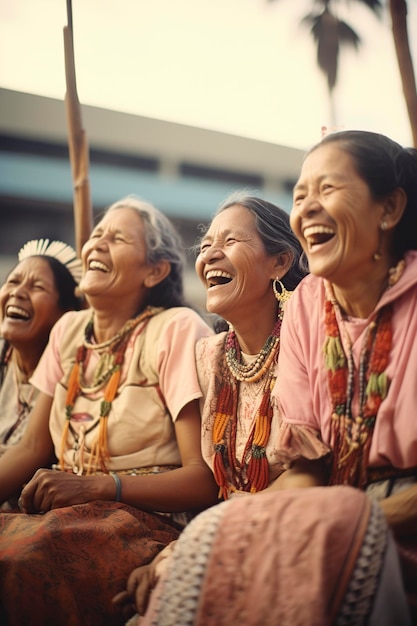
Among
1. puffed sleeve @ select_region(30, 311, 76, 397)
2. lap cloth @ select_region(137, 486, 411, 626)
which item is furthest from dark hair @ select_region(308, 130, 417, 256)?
puffed sleeve @ select_region(30, 311, 76, 397)

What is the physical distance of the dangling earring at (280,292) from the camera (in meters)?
2.27

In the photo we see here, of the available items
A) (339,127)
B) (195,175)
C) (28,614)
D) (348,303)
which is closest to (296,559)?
(348,303)

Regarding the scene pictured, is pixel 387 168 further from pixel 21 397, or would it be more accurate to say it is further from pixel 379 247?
pixel 21 397

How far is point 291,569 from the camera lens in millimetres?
1281

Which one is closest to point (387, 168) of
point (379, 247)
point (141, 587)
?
point (379, 247)

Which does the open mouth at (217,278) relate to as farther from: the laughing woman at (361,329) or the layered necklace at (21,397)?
the layered necklace at (21,397)

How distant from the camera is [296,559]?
129 centimetres

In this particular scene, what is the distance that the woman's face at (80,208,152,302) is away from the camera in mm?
2768

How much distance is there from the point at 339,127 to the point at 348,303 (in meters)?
0.60

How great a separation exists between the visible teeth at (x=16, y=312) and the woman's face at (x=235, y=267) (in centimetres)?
129

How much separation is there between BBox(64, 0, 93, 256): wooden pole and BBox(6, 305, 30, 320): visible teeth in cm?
48

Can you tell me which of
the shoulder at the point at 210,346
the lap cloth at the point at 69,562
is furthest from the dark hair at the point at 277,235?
the lap cloth at the point at 69,562

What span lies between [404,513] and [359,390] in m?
0.33

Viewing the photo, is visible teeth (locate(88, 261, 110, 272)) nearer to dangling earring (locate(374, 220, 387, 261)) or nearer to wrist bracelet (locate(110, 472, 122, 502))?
wrist bracelet (locate(110, 472, 122, 502))
